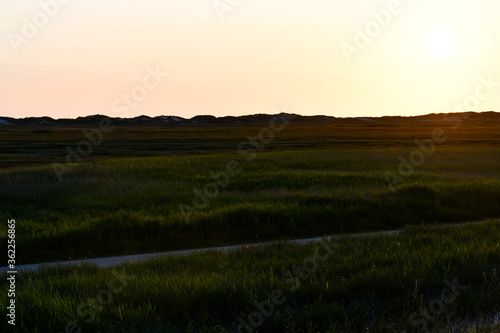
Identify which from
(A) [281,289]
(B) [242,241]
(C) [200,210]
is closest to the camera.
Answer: (A) [281,289]

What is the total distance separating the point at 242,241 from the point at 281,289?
18.2 ft

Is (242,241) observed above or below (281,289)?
below

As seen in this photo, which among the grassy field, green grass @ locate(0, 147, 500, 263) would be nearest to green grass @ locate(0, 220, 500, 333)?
the grassy field

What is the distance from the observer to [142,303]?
18.8 ft

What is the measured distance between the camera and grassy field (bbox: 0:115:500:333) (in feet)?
17.3

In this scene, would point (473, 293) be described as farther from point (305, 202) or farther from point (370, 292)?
point (305, 202)

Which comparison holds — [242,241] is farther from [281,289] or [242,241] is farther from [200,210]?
[281,289]

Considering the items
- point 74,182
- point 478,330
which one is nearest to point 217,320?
point 478,330

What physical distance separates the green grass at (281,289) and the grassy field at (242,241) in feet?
0.08

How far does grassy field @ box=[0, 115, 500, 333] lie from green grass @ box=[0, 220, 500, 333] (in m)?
0.02

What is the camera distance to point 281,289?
19.5 feet

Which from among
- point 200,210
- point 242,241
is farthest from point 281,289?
point 200,210

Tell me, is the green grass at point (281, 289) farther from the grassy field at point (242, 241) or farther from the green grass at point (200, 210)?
the green grass at point (200, 210)

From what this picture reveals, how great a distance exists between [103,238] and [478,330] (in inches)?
344
